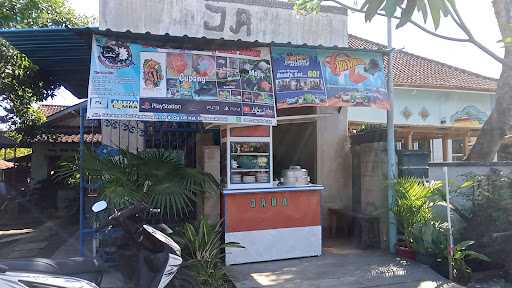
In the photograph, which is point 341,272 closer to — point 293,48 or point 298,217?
point 298,217

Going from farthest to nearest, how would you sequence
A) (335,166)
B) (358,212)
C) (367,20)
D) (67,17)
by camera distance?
(67,17) < (335,166) < (358,212) < (367,20)

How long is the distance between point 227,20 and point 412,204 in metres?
4.29

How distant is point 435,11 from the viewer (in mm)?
5332

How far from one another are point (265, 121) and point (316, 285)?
7.43 ft

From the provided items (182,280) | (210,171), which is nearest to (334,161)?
(210,171)

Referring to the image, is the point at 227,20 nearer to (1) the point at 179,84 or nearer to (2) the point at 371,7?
(1) the point at 179,84

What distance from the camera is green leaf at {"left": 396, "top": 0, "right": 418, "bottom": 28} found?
525cm

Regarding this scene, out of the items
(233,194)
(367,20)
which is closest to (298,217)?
(233,194)

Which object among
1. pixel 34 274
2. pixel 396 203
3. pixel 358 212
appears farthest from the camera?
pixel 358 212

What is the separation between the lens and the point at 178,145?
7.57m

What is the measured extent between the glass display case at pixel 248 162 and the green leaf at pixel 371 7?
244cm

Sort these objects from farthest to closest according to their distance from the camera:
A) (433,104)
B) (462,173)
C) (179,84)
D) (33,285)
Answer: (433,104) → (462,173) → (179,84) → (33,285)

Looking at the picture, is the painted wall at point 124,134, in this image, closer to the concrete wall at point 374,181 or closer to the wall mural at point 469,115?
the concrete wall at point 374,181

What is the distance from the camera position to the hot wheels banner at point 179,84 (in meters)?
5.80
